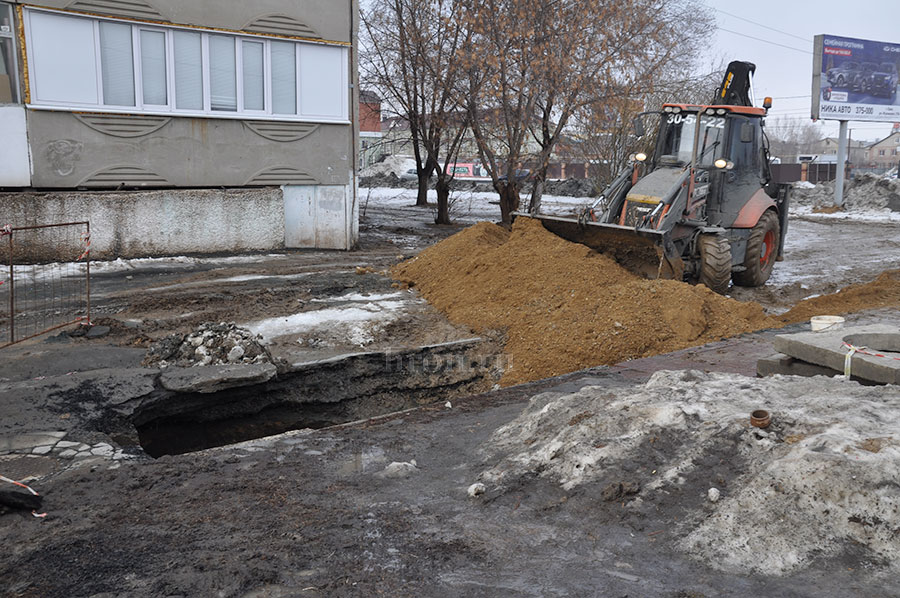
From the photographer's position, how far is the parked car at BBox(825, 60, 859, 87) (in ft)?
96.5

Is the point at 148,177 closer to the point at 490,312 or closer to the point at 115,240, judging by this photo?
the point at 115,240

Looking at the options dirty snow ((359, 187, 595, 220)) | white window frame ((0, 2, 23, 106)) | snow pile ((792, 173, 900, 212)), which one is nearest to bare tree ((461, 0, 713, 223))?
dirty snow ((359, 187, 595, 220))

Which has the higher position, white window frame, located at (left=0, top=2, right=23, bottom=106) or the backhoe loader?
white window frame, located at (left=0, top=2, right=23, bottom=106)

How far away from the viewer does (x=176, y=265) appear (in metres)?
12.8

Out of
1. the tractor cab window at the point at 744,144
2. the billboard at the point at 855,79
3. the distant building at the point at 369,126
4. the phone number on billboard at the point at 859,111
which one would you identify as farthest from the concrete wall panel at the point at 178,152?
the phone number on billboard at the point at 859,111

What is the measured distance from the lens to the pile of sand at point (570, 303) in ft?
26.6

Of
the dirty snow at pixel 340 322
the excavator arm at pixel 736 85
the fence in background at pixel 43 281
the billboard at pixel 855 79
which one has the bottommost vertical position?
the dirty snow at pixel 340 322

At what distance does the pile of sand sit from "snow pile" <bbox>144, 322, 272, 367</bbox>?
268cm

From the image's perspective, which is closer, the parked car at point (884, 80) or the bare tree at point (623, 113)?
the bare tree at point (623, 113)

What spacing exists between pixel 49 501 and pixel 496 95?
46.9 feet

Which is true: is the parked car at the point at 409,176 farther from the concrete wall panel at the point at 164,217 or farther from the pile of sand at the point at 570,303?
the pile of sand at the point at 570,303

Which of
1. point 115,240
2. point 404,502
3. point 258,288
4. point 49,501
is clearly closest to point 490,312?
point 258,288

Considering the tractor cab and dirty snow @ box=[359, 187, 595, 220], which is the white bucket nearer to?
the tractor cab

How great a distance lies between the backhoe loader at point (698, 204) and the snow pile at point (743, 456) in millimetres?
5288
